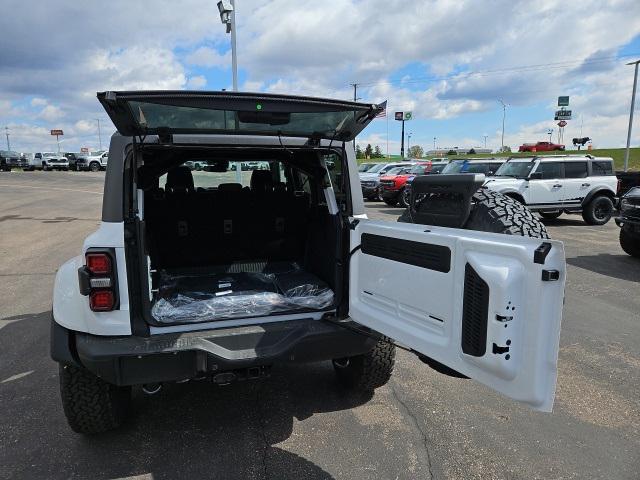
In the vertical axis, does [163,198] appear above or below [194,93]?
below

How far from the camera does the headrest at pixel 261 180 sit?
467cm

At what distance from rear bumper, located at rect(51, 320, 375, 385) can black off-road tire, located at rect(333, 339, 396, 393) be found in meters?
0.51

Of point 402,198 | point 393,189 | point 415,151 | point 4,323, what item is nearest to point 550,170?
point 402,198

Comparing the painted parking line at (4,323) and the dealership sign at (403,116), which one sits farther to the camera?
the dealership sign at (403,116)

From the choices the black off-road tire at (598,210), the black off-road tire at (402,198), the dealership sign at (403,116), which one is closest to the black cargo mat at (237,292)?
the black off-road tire at (598,210)

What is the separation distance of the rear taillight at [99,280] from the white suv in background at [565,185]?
1280 centimetres

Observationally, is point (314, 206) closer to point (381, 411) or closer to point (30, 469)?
point (381, 411)

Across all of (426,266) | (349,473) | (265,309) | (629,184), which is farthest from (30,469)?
(629,184)

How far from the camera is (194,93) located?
2.38 metres

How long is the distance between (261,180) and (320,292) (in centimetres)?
165

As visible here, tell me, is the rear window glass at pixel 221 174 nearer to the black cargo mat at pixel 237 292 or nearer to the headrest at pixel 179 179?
the headrest at pixel 179 179

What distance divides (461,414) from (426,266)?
160cm

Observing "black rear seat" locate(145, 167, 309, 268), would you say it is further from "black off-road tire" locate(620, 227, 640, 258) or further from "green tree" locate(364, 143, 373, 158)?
"green tree" locate(364, 143, 373, 158)

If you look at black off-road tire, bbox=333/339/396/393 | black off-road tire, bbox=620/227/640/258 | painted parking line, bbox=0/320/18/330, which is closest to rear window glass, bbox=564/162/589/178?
black off-road tire, bbox=620/227/640/258
